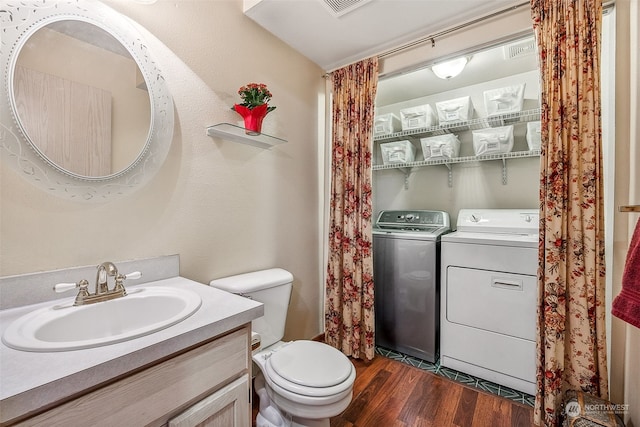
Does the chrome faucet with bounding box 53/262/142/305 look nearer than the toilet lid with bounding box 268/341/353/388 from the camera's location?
Yes

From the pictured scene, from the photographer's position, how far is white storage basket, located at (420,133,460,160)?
2.37m

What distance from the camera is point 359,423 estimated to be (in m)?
1.53

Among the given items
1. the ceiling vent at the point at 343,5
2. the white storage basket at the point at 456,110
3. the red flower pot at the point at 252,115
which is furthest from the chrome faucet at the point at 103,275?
the white storage basket at the point at 456,110

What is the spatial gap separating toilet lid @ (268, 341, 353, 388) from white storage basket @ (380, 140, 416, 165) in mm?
1795

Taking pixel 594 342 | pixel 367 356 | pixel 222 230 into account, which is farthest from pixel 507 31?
pixel 367 356

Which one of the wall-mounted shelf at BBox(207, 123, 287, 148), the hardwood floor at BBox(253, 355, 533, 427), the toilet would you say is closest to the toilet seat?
the toilet

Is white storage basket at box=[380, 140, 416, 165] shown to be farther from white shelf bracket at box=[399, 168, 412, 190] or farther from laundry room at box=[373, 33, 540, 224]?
white shelf bracket at box=[399, 168, 412, 190]

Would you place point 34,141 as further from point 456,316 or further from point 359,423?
point 456,316

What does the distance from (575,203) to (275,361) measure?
65.1 inches

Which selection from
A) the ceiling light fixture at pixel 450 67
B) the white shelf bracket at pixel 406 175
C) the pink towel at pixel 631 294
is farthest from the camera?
the white shelf bracket at pixel 406 175

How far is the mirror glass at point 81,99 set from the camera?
100 cm

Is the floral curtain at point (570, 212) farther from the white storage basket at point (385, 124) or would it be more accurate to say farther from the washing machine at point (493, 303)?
the white storage basket at point (385, 124)

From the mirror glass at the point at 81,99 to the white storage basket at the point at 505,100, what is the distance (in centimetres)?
226

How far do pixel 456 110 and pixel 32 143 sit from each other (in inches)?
99.8
